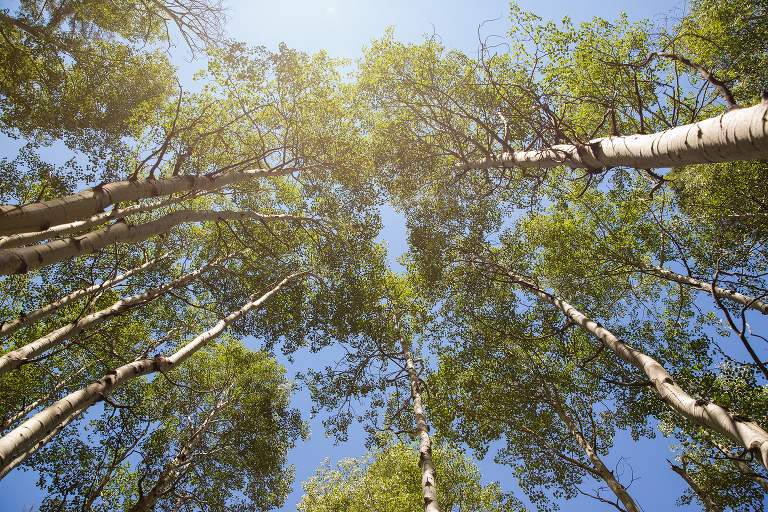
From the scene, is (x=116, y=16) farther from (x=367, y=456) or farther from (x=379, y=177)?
(x=367, y=456)

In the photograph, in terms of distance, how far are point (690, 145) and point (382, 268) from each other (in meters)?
9.03

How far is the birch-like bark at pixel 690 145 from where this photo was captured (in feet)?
7.12

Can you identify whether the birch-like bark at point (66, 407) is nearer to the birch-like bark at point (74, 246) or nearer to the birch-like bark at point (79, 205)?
the birch-like bark at point (74, 246)

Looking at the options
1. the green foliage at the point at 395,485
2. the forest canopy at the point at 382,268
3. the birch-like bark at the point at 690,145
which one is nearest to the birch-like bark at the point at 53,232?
the forest canopy at the point at 382,268

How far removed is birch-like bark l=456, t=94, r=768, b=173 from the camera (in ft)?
7.12

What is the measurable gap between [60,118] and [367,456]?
1606 cm

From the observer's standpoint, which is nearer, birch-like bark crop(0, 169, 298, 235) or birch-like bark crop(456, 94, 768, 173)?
birch-like bark crop(456, 94, 768, 173)

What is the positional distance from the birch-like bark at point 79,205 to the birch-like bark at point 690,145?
221 inches

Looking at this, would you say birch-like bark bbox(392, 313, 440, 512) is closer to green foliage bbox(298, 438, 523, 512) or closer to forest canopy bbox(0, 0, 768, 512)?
forest canopy bbox(0, 0, 768, 512)

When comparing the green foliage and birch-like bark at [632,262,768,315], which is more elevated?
birch-like bark at [632,262,768,315]

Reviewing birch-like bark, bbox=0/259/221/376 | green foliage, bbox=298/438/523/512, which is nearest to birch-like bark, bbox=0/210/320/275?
birch-like bark, bbox=0/259/221/376

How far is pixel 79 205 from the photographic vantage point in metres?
3.31

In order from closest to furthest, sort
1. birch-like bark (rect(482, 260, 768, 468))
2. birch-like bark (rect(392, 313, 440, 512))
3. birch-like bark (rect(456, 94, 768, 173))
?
birch-like bark (rect(456, 94, 768, 173))
birch-like bark (rect(482, 260, 768, 468))
birch-like bark (rect(392, 313, 440, 512))

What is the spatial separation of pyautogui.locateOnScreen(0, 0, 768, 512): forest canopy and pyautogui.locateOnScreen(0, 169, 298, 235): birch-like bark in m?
2.47
